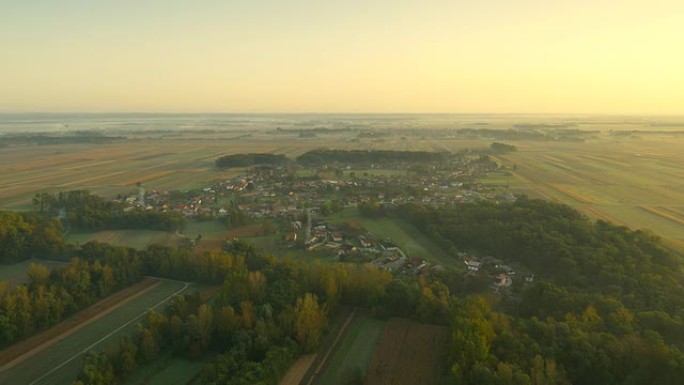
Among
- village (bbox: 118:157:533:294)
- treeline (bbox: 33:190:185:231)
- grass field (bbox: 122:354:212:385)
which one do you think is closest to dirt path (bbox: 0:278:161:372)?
grass field (bbox: 122:354:212:385)

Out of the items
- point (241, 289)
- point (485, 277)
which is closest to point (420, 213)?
point (485, 277)

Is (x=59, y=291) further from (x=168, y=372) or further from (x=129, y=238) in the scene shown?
(x=129, y=238)

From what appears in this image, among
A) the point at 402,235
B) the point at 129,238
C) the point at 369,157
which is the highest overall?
the point at 369,157

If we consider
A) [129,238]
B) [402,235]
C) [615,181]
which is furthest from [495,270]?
[615,181]

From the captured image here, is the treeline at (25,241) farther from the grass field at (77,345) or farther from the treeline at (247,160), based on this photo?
the treeline at (247,160)

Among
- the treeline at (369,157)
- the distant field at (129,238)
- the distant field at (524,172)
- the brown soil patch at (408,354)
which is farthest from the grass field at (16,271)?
the treeline at (369,157)

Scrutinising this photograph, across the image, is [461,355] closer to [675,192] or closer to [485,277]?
[485,277]

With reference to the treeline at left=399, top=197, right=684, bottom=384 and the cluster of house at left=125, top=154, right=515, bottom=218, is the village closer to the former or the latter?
the cluster of house at left=125, top=154, right=515, bottom=218
